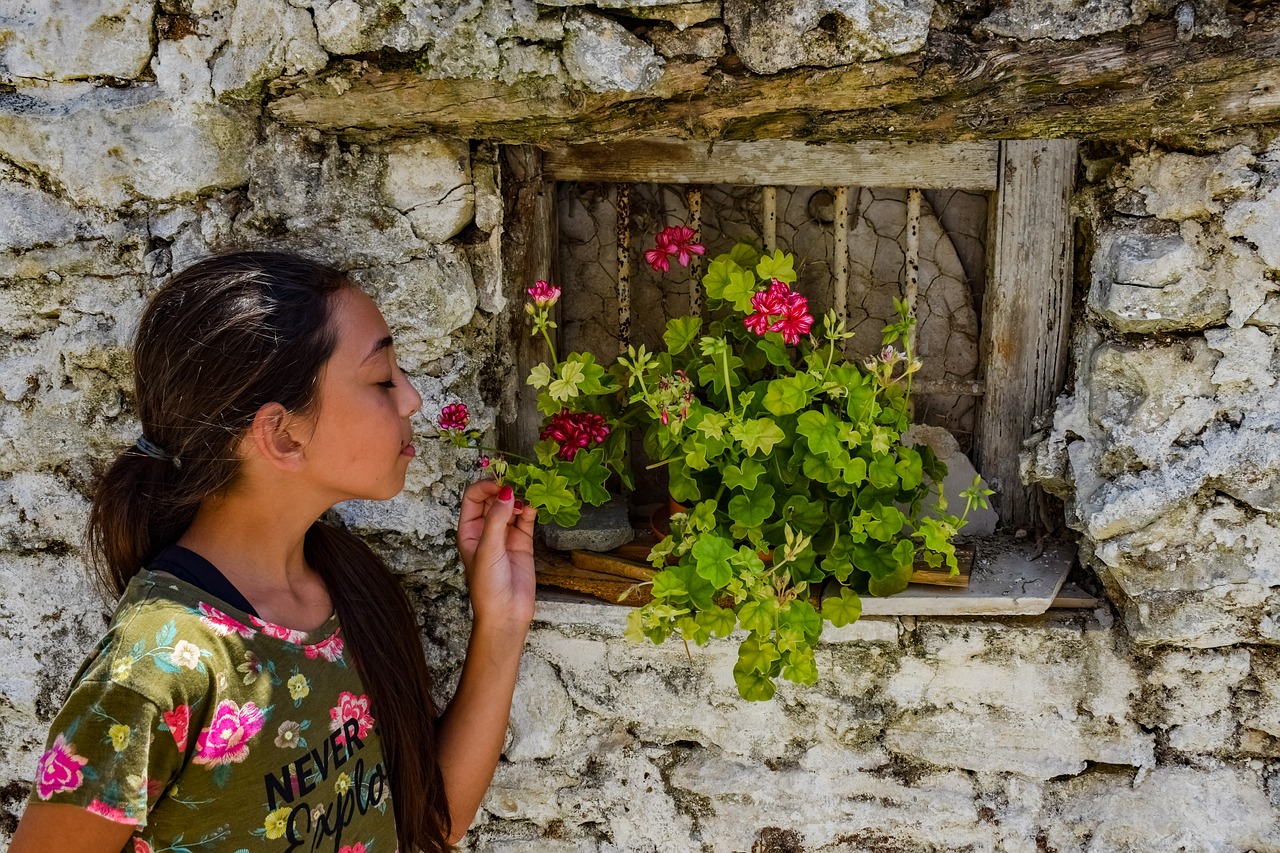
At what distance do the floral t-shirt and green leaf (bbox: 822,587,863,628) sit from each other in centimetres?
81

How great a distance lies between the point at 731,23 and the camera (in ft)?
5.33

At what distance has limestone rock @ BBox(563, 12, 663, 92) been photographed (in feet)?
5.39

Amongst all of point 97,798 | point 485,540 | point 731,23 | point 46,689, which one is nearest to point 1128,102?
point 731,23

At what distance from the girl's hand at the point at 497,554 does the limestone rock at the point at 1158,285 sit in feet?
3.58

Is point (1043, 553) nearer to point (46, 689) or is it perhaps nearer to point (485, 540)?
point (485, 540)

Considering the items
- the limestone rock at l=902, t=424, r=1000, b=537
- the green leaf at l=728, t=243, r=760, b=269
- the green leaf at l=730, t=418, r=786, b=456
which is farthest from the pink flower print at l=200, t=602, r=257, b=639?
the limestone rock at l=902, t=424, r=1000, b=537

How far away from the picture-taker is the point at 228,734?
4.82 feet

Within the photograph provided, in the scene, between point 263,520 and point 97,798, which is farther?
point 263,520

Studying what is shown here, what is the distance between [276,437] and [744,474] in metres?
0.77

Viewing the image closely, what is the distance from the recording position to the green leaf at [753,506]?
1826 millimetres

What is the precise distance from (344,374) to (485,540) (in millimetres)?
424

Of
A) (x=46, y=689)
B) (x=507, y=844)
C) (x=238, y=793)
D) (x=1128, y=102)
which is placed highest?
(x=1128, y=102)

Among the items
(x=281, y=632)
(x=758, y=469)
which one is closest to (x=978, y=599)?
(x=758, y=469)

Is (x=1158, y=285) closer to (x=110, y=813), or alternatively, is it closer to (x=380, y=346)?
(x=380, y=346)
